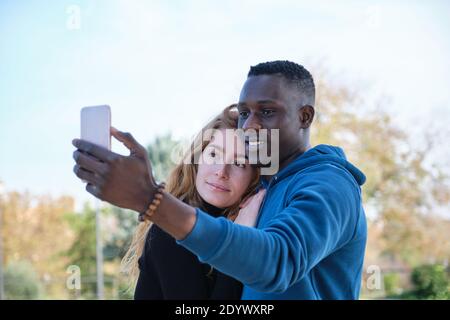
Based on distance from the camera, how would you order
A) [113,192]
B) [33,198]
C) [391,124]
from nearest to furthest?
[113,192] < [391,124] < [33,198]

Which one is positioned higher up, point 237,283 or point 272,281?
point 272,281

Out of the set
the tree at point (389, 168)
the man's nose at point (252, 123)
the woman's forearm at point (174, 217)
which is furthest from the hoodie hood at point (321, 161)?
the tree at point (389, 168)

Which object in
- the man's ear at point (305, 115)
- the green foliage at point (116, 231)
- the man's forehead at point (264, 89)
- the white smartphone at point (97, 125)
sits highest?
the man's forehead at point (264, 89)

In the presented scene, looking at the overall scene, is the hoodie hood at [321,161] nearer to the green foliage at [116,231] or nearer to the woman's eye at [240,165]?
the woman's eye at [240,165]

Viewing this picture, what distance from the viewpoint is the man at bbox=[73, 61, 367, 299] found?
55.4 inches

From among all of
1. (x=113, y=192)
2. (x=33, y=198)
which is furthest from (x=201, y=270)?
(x=33, y=198)

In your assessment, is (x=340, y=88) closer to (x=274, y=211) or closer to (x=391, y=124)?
(x=391, y=124)

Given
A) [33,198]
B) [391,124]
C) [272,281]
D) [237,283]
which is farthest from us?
[33,198]

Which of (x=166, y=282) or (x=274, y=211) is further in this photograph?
(x=166, y=282)

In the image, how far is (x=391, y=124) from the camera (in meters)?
20.8

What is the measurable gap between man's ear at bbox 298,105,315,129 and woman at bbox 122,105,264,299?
334 mm

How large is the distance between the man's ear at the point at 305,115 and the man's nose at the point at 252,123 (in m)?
0.21

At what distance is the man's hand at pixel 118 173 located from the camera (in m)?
1.38
